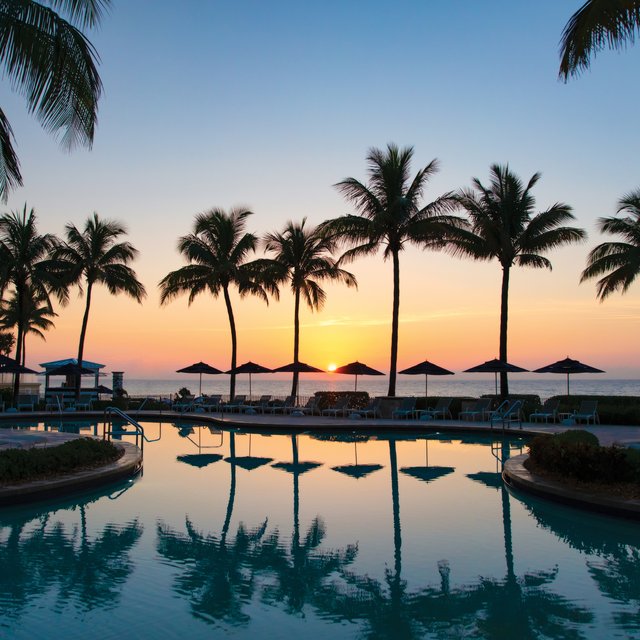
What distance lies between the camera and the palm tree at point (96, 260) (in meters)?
30.6

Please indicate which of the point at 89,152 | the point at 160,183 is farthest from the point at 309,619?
the point at 160,183

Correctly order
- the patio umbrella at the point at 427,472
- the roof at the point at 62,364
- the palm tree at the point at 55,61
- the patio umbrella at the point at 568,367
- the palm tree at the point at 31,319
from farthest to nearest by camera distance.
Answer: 1. the palm tree at the point at 31,319
2. the roof at the point at 62,364
3. the patio umbrella at the point at 568,367
4. the patio umbrella at the point at 427,472
5. the palm tree at the point at 55,61

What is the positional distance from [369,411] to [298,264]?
30.3 feet

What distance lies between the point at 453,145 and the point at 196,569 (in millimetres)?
13747

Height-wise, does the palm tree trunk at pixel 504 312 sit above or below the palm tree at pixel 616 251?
below

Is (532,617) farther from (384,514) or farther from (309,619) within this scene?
(384,514)

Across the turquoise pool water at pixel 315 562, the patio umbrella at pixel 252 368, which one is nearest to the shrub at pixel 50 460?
the turquoise pool water at pixel 315 562

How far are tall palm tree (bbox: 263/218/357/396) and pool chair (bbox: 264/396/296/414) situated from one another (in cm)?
267

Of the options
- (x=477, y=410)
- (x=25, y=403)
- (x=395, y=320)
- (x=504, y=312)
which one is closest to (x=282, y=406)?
(x=395, y=320)

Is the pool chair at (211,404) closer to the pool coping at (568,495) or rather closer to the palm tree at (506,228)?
the palm tree at (506,228)

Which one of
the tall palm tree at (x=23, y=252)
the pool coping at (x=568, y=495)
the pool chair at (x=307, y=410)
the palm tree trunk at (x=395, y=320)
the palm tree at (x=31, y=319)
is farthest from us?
the palm tree at (x=31, y=319)

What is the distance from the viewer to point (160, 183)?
1922cm

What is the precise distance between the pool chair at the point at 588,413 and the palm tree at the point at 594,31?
14142 mm

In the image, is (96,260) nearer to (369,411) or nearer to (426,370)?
(369,411)
